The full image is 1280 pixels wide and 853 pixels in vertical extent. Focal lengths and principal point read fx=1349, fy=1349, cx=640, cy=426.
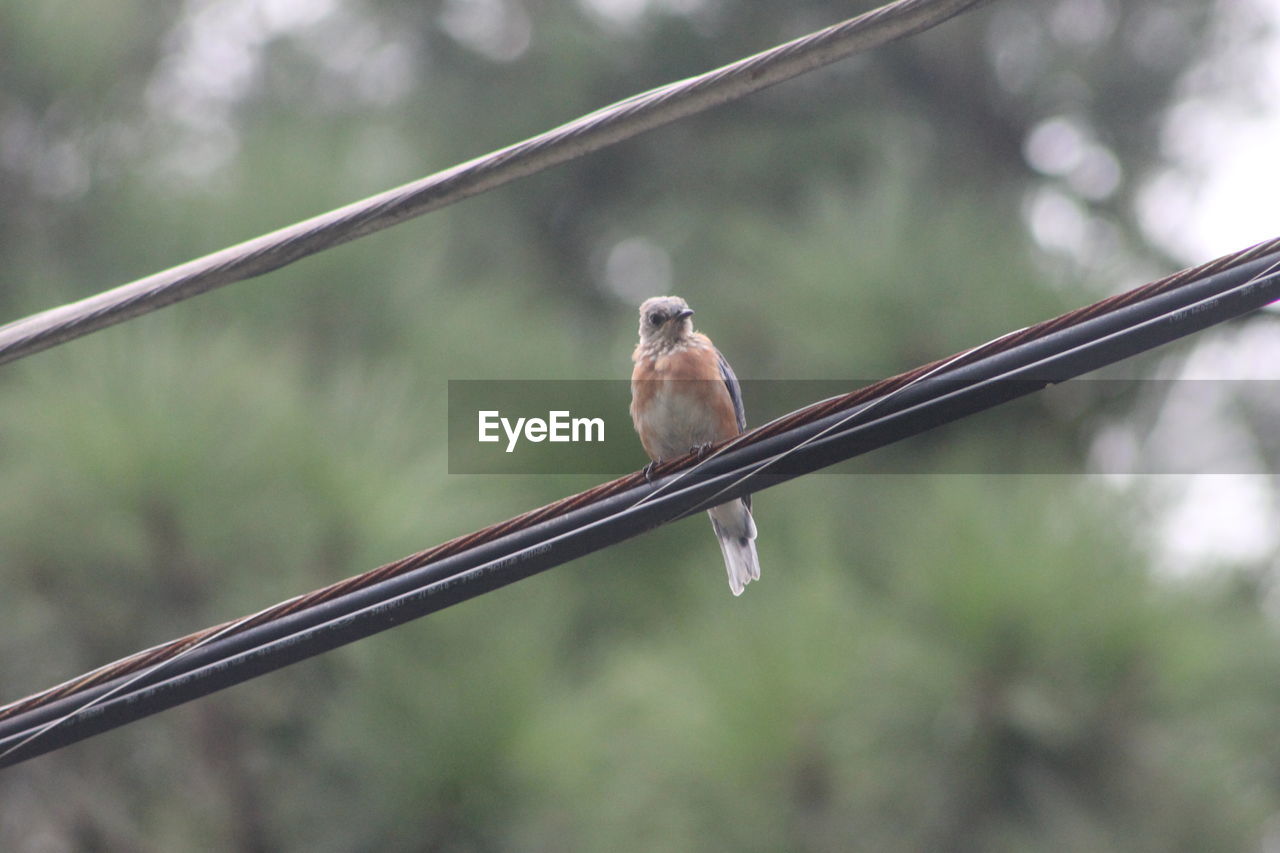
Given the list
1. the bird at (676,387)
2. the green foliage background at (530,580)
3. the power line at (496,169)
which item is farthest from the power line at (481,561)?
the green foliage background at (530,580)

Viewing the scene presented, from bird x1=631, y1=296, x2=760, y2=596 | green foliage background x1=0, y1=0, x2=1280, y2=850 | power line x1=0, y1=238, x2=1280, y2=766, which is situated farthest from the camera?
green foliage background x1=0, y1=0, x2=1280, y2=850

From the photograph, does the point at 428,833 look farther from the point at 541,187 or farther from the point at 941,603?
the point at 541,187

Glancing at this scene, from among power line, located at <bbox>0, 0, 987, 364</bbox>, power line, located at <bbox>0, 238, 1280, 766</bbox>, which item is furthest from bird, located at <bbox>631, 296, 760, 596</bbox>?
power line, located at <bbox>0, 0, 987, 364</bbox>

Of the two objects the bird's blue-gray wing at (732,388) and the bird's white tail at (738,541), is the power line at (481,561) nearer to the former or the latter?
the bird's blue-gray wing at (732,388)

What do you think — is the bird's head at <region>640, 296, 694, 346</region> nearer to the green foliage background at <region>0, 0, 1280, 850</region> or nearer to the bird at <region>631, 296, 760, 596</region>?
the bird at <region>631, 296, 760, 596</region>

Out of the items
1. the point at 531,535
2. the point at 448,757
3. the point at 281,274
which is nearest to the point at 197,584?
the point at 448,757

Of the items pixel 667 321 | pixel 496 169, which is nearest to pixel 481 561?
pixel 496 169

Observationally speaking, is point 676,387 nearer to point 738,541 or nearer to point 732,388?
point 732,388
